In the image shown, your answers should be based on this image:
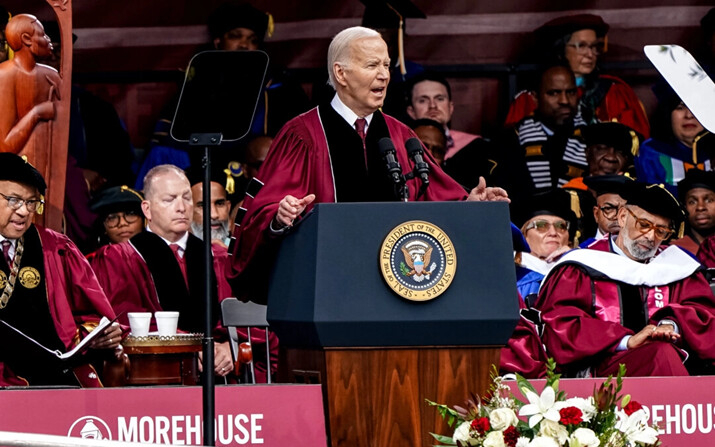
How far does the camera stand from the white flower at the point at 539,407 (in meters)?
4.36

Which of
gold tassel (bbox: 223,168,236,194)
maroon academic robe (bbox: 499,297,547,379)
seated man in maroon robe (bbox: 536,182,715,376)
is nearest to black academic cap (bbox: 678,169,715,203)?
seated man in maroon robe (bbox: 536,182,715,376)

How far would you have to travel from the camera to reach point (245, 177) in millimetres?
9312

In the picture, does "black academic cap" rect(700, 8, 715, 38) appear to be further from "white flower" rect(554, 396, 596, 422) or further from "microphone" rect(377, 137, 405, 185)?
"white flower" rect(554, 396, 596, 422)

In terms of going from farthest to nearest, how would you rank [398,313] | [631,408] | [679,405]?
[679,405] < [398,313] < [631,408]

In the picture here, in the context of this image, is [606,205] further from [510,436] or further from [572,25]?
[510,436]

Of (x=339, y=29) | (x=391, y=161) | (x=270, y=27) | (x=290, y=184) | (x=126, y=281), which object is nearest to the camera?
(x=391, y=161)

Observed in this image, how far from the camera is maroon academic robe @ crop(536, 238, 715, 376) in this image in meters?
6.86

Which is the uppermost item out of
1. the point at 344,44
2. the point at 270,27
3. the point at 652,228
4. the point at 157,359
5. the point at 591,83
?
the point at 270,27

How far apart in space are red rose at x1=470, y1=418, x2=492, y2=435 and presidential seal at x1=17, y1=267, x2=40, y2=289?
121 inches

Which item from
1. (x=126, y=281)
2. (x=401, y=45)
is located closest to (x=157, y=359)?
(x=126, y=281)

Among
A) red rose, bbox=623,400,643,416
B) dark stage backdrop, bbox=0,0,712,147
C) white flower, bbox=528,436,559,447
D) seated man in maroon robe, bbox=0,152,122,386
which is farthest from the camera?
dark stage backdrop, bbox=0,0,712,147

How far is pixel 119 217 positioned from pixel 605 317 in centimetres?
324

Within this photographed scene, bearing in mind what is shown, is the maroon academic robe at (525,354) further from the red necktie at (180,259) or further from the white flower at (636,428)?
the white flower at (636,428)

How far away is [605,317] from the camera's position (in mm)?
7160
